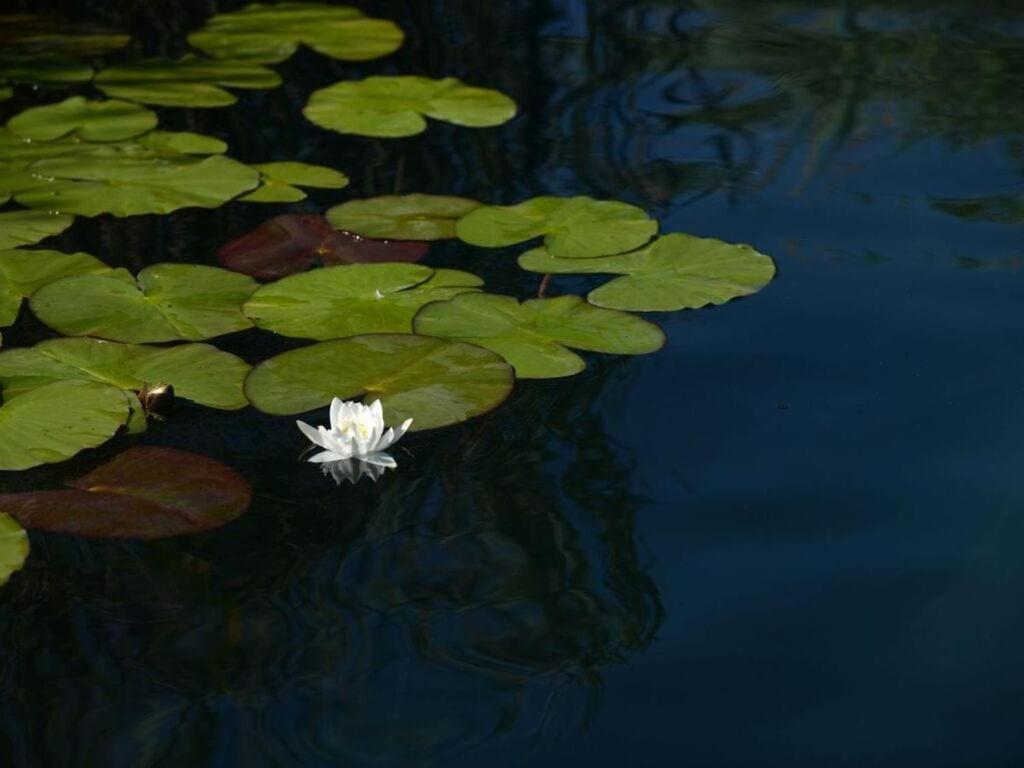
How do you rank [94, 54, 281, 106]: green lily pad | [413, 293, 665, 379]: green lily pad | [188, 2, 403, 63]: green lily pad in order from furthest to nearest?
[188, 2, 403, 63]: green lily pad < [94, 54, 281, 106]: green lily pad < [413, 293, 665, 379]: green lily pad

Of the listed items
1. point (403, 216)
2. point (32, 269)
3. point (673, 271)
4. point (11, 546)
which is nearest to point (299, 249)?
point (403, 216)

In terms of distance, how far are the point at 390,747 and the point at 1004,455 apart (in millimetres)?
738

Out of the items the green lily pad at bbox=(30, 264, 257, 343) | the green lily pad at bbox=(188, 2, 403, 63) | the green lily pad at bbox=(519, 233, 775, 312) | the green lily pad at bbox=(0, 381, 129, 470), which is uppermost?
the green lily pad at bbox=(188, 2, 403, 63)

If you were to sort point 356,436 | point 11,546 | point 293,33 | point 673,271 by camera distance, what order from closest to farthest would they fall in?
point 11,546 → point 356,436 → point 673,271 → point 293,33

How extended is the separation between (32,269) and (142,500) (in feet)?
2.06

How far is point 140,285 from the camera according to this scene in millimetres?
1865

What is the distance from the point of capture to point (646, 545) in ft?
4.47

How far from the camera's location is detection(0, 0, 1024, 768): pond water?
1.14 meters

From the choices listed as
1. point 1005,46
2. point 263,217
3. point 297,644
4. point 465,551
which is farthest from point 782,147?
point 297,644

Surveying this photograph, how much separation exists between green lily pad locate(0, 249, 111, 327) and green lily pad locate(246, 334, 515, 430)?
0.41 m

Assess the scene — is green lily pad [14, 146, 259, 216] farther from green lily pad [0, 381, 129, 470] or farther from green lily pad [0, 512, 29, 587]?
green lily pad [0, 512, 29, 587]

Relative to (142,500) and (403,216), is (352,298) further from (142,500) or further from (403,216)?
(142,500)

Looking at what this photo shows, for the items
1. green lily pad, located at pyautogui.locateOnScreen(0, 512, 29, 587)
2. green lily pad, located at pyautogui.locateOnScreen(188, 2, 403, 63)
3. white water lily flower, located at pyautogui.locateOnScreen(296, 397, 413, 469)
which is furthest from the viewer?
green lily pad, located at pyautogui.locateOnScreen(188, 2, 403, 63)

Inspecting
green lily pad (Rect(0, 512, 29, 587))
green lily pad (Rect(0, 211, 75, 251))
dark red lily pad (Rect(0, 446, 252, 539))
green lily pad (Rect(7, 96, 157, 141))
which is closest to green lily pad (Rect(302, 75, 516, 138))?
green lily pad (Rect(7, 96, 157, 141))
